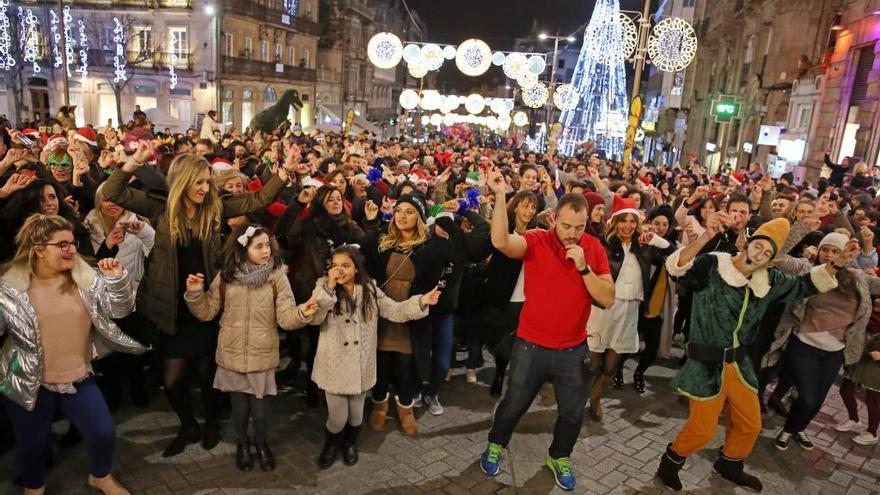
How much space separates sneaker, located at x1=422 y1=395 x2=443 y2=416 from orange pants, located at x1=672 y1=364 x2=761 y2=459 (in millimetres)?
2069

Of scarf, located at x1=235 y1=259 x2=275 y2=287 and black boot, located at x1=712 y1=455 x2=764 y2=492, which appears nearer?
scarf, located at x1=235 y1=259 x2=275 y2=287

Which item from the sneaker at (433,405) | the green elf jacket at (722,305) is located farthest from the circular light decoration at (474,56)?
the green elf jacket at (722,305)

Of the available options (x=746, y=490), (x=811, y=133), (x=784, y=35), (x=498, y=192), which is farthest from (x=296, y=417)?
(x=784, y=35)

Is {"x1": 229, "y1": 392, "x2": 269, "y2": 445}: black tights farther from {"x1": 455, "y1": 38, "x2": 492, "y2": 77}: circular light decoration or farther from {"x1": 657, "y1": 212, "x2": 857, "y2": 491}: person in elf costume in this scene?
{"x1": 455, "y1": 38, "x2": 492, "y2": 77}: circular light decoration

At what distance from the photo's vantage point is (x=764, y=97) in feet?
81.8

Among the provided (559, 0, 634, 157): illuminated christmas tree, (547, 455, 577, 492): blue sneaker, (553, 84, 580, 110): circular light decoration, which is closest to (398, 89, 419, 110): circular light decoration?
(553, 84, 580, 110): circular light decoration

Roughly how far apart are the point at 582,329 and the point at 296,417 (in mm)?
2678

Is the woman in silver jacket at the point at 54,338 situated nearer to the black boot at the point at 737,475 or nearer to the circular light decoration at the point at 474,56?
the black boot at the point at 737,475

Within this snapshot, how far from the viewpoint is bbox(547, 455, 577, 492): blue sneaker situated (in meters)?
4.54

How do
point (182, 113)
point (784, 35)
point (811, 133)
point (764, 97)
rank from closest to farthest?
point (811, 133)
point (784, 35)
point (764, 97)
point (182, 113)

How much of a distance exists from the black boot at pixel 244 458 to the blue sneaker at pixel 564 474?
229 centimetres

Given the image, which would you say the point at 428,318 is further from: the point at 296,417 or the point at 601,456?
the point at 601,456

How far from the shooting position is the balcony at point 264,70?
3522 centimetres

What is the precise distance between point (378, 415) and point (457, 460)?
80 centimetres
